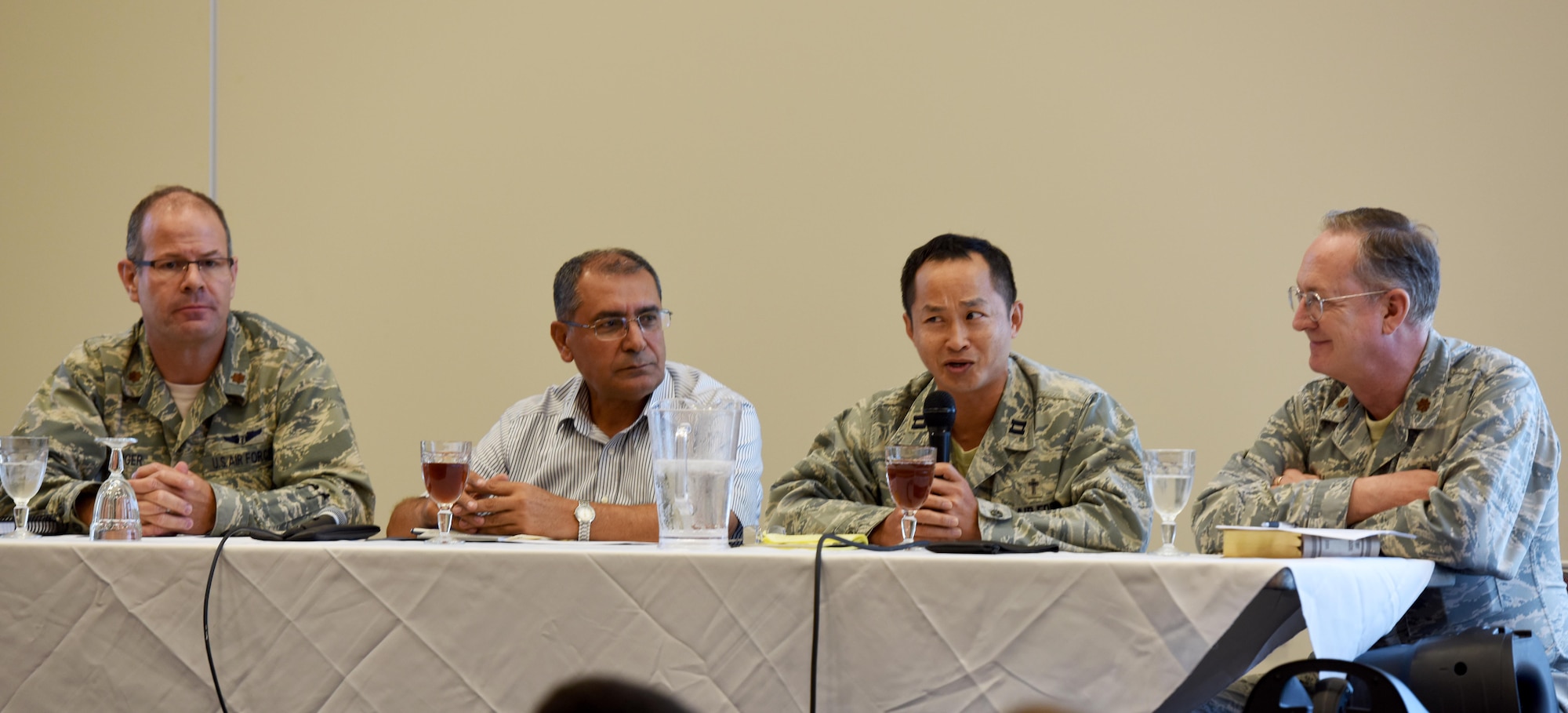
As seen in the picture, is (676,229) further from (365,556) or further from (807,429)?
(365,556)

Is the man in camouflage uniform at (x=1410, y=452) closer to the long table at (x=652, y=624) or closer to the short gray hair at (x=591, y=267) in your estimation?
the long table at (x=652, y=624)

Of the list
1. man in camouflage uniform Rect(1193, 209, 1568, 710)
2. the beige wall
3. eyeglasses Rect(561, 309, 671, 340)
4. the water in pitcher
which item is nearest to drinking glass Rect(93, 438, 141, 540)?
the water in pitcher

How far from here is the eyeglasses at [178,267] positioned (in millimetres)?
2668

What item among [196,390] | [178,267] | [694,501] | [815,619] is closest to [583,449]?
[196,390]

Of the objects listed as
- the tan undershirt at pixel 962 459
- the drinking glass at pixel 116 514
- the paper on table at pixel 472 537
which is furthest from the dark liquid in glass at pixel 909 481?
the drinking glass at pixel 116 514

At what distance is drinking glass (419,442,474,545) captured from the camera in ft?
6.09

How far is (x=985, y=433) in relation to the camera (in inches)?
98.6

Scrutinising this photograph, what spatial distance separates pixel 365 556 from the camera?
1.51 m

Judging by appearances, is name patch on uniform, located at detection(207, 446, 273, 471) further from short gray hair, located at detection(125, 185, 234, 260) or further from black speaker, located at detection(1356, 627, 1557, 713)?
black speaker, located at detection(1356, 627, 1557, 713)

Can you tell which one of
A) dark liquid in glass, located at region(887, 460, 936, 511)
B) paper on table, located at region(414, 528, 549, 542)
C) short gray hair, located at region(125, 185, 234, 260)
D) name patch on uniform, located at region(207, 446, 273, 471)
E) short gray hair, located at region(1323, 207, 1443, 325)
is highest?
short gray hair, located at region(1323, 207, 1443, 325)

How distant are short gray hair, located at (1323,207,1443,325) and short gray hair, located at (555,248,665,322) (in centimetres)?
145

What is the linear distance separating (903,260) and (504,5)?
157cm

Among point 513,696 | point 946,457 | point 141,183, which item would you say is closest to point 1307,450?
point 946,457

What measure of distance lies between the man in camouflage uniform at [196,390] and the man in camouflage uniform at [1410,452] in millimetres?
1758
